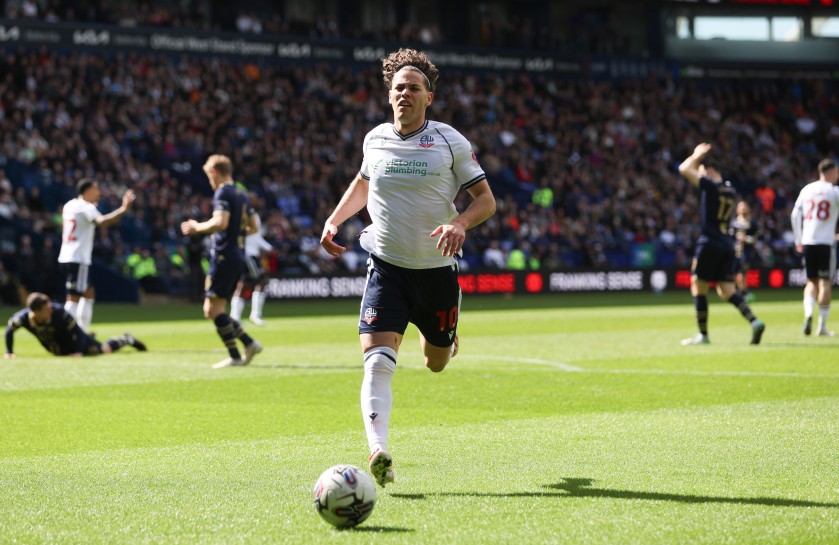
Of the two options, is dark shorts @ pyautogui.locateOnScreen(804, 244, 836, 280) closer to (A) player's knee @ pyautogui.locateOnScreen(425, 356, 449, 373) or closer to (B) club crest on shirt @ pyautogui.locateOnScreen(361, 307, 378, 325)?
(A) player's knee @ pyautogui.locateOnScreen(425, 356, 449, 373)

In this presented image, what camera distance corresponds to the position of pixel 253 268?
17.0m

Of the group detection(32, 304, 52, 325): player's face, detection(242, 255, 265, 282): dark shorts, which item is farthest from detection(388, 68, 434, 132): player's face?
detection(242, 255, 265, 282): dark shorts

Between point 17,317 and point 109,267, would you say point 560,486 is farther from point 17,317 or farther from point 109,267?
point 109,267

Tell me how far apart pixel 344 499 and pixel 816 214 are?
1325cm

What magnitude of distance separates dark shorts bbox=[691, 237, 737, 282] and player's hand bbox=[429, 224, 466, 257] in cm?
1005

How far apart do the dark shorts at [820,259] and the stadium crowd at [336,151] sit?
16892 millimetres

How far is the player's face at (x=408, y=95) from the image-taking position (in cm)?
679

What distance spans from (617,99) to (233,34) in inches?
671

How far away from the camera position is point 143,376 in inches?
494

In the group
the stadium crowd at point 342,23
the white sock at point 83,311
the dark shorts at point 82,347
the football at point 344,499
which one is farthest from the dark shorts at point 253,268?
the stadium crowd at point 342,23

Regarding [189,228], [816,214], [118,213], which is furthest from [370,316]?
[816,214]

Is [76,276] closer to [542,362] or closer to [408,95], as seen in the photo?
[542,362]

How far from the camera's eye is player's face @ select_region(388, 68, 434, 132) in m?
6.79

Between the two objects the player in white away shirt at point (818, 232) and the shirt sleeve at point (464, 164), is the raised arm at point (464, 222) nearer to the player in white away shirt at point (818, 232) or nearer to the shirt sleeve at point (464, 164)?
the shirt sleeve at point (464, 164)
